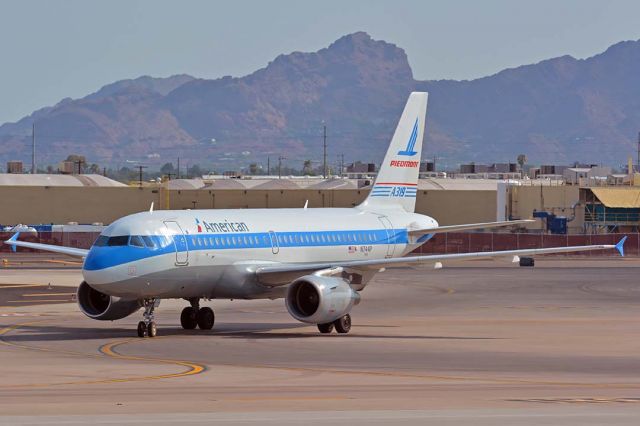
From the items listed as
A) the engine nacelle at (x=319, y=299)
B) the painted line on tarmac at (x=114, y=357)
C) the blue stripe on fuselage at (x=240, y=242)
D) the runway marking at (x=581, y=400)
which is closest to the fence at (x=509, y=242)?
the blue stripe on fuselage at (x=240, y=242)

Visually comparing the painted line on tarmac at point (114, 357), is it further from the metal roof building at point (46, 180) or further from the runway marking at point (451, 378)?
the metal roof building at point (46, 180)

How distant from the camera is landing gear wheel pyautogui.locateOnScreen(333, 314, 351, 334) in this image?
47719mm

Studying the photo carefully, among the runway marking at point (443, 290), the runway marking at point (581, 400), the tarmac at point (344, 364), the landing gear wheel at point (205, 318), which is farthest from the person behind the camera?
the runway marking at point (443, 290)

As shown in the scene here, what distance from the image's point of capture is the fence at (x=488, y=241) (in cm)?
11494

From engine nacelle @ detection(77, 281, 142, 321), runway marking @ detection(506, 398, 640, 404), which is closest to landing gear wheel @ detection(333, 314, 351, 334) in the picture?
engine nacelle @ detection(77, 281, 142, 321)

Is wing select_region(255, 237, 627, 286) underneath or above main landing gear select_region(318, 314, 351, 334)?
above

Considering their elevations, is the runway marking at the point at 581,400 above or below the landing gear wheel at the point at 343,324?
above

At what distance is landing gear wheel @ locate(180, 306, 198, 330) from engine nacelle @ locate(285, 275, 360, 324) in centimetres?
471

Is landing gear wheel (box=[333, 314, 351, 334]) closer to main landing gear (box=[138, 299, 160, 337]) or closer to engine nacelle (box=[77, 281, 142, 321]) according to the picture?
main landing gear (box=[138, 299, 160, 337])

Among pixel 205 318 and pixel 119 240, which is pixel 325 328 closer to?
pixel 205 318

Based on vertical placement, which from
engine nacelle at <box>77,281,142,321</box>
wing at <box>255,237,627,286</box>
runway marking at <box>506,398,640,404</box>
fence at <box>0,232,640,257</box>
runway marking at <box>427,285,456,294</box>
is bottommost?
runway marking at <box>427,285,456,294</box>

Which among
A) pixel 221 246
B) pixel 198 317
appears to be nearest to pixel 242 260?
pixel 221 246

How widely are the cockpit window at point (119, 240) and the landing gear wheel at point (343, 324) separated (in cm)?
815

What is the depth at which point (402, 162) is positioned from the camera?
57.4 m
